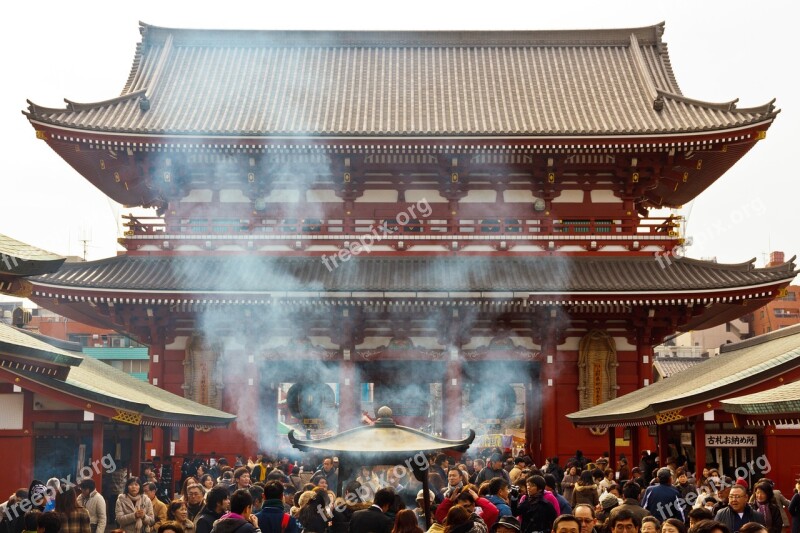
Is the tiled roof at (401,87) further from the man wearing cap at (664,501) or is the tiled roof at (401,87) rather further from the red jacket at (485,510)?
the red jacket at (485,510)

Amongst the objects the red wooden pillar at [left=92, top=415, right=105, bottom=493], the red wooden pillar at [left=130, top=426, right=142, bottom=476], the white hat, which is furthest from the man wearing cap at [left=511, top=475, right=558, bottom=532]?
the red wooden pillar at [left=130, top=426, right=142, bottom=476]

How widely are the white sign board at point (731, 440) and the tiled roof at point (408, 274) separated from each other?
7.57 m

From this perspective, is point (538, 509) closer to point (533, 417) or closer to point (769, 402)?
point (769, 402)

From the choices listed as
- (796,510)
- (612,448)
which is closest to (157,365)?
(612,448)

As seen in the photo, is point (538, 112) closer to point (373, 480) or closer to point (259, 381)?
point (259, 381)

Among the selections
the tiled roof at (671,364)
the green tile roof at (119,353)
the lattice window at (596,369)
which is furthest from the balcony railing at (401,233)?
the green tile roof at (119,353)

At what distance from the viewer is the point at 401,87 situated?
31.3 metres

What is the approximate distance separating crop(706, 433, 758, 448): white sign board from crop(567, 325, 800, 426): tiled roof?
1.02m

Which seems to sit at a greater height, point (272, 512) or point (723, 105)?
point (723, 105)

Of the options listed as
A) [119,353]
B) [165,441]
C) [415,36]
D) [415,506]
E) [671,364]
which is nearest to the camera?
[415,506]

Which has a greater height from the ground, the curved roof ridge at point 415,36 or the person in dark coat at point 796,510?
the curved roof ridge at point 415,36

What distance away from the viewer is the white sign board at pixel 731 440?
1792cm

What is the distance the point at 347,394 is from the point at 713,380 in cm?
1173

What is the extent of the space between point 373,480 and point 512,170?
48.8ft
